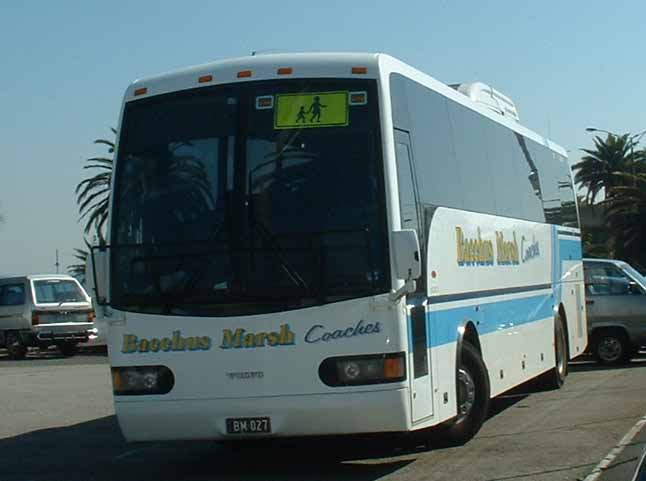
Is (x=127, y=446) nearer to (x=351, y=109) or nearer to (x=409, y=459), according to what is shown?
(x=409, y=459)

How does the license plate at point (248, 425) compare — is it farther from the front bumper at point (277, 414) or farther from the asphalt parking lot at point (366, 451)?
the asphalt parking lot at point (366, 451)

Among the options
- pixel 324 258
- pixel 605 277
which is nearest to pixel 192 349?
pixel 324 258

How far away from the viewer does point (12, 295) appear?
1261 inches

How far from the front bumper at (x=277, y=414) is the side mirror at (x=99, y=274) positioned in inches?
34.4

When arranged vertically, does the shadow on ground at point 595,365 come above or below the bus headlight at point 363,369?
below

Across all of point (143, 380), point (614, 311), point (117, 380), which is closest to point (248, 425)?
point (143, 380)

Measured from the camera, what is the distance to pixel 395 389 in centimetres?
963

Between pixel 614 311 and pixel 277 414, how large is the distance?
12.7 meters

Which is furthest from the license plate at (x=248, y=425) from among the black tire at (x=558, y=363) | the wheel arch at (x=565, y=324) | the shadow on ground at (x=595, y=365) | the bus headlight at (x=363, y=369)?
the shadow on ground at (x=595, y=365)

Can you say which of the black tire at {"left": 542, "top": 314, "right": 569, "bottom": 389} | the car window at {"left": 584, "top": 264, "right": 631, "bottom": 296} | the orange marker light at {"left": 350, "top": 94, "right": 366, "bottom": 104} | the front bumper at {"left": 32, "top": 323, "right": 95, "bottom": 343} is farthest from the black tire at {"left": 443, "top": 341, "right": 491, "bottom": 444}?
the front bumper at {"left": 32, "top": 323, "right": 95, "bottom": 343}

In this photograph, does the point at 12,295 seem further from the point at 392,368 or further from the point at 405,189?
the point at 392,368

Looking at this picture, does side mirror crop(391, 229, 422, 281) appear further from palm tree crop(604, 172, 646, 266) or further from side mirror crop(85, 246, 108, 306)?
palm tree crop(604, 172, 646, 266)

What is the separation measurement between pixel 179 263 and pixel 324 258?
1274 millimetres

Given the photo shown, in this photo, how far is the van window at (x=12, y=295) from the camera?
31781 millimetres
